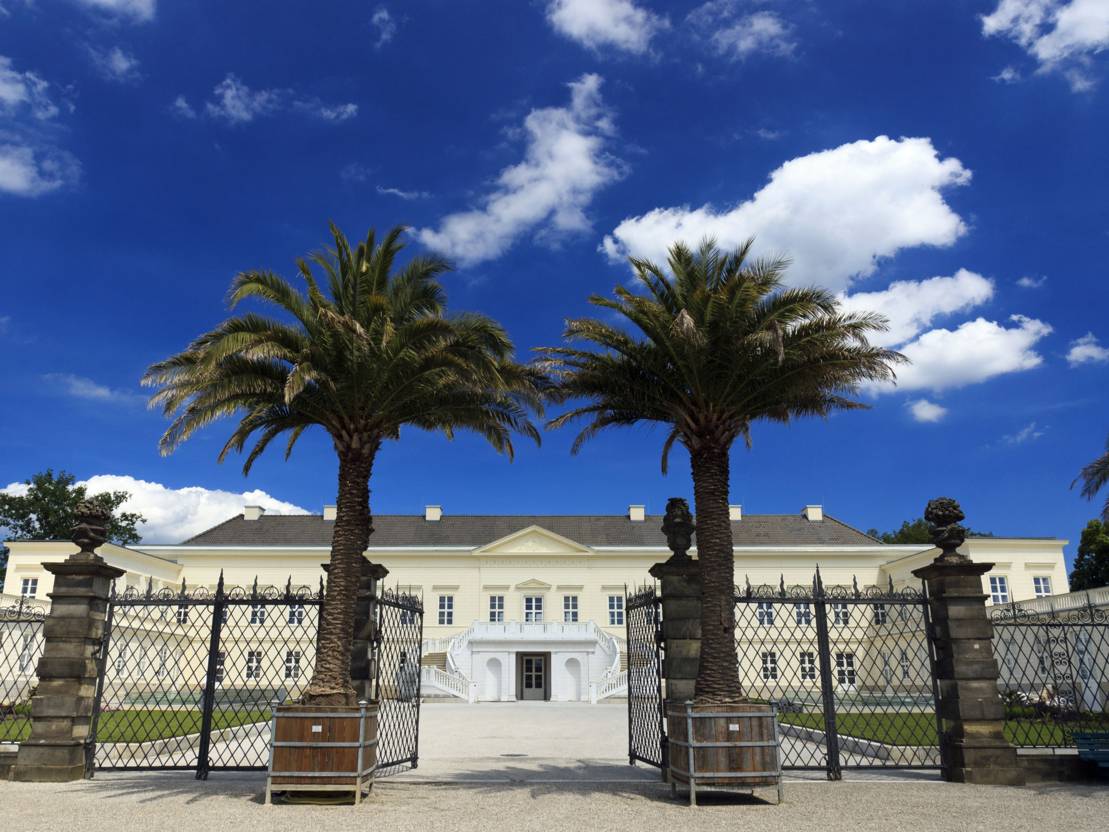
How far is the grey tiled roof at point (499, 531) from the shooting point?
52.9 meters

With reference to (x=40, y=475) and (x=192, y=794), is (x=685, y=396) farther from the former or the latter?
(x=40, y=475)

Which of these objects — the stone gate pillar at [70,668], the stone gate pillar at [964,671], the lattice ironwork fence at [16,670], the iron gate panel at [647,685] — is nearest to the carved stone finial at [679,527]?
the iron gate panel at [647,685]

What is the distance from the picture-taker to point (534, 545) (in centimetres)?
5128

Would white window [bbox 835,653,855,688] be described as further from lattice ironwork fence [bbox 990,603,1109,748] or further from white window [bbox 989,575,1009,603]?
white window [bbox 989,575,1009,603]

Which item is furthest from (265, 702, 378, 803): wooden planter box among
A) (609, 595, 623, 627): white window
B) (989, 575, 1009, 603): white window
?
(989, 575, 1009, 603): white window

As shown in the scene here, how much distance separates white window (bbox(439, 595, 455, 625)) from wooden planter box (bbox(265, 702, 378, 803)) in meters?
39.9

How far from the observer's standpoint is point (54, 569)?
12.5m

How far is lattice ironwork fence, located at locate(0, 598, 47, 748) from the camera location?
1290 centimetres

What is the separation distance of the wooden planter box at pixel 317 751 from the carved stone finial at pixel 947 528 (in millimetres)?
8871

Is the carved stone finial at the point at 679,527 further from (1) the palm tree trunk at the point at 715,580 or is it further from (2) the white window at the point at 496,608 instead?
(2) the white window at the point at 496,608

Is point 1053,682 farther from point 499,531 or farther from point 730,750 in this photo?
point 499,531

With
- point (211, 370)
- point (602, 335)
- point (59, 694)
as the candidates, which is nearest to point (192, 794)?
point (59, 694)

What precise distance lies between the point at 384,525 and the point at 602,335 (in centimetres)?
4490

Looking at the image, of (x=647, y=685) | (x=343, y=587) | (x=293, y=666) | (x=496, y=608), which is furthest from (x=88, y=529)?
(x=496, y=608)
